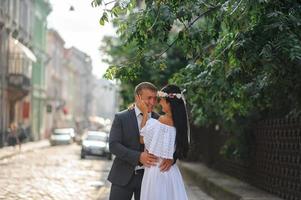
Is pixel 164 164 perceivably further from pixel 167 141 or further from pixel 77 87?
pixel 77 87

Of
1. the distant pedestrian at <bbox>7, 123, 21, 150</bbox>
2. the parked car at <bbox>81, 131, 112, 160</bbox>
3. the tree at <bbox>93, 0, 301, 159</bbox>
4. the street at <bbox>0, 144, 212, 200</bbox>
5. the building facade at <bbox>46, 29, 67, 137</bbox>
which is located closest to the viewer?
the tree at <bbox>93, 0, 301, 159</bbox>

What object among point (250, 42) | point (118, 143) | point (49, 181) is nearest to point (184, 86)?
point (250, 42)

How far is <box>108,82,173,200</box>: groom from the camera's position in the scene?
596 centimetres

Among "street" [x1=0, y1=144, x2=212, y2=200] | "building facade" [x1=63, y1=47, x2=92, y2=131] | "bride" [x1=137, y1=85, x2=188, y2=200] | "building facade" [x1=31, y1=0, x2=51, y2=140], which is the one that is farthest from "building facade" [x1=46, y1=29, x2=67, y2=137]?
"bride" [x1=137, y1=85, x2=188, y2=200]

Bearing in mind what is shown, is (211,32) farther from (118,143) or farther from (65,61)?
(65,61)

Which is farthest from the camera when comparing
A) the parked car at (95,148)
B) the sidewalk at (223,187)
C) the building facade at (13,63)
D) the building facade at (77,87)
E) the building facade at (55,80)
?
the building facade at (77,87)

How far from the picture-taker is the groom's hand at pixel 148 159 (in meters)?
5.67

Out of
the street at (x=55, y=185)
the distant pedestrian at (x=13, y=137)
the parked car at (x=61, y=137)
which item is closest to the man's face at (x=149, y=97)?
the street at (x=55, y=185)

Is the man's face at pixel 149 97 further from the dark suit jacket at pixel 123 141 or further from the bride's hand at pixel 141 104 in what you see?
the dark suit jacket at pixel 123 141

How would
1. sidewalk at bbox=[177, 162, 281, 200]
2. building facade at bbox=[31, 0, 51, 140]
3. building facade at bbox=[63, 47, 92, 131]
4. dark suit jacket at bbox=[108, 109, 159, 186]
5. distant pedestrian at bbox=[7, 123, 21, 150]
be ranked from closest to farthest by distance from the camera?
dark suit jacket at bbox=[108, 109, 159, 186], sidewalk at bbox=[177, 162, 281, 200], distant pedestrian at bbox=[7, 123, 21, 150], building facade at bbox=[31, 0, 51, 140], building facade at bbox=[63, 47, 92, 131]

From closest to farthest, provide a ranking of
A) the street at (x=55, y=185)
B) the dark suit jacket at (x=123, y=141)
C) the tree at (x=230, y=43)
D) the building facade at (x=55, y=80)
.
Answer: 1. the dark suit jacket at (x=123, y=141)
2. the tree at (x=230, y=43)
3. the street at (x=55, y=185)
4. the building facade at (x=55, y=80)

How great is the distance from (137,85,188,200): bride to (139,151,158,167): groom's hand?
0.04m

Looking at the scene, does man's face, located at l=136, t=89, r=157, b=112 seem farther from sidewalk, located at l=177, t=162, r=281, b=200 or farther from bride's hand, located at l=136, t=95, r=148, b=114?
sidewalk, located at l=177, t=162, r=281, b=200

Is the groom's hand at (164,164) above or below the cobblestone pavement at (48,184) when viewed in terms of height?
above
